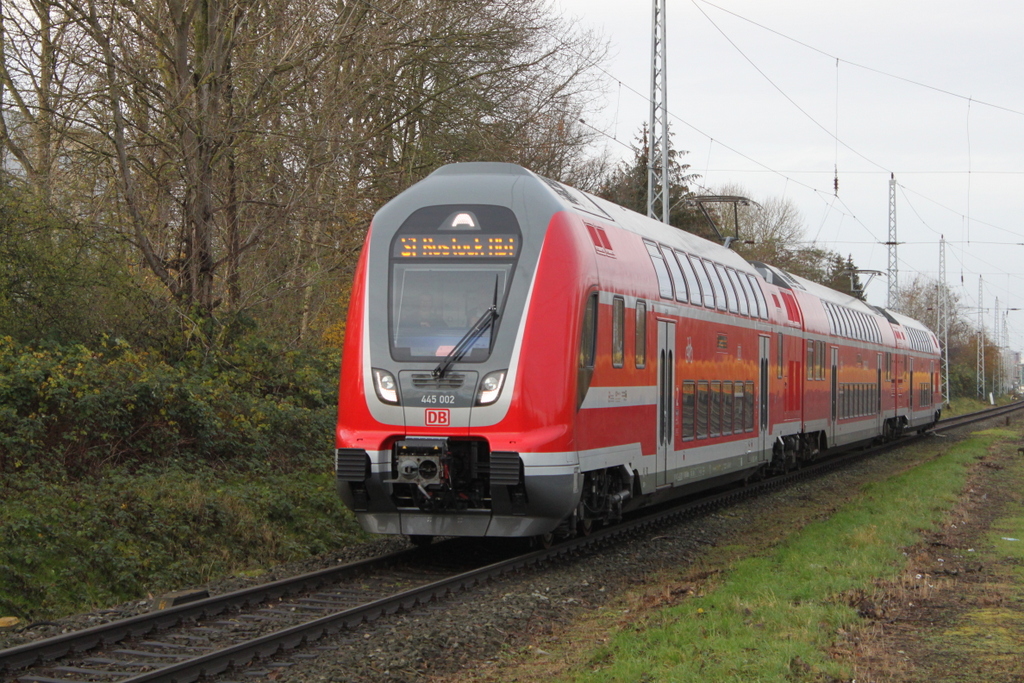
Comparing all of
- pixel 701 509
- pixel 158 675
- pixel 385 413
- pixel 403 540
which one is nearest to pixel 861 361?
pixel 701 509

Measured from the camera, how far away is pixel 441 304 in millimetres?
10930

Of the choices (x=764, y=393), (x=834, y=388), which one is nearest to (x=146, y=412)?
(x=764, y=393)

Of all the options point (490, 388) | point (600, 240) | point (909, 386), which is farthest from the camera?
point (909, 386)

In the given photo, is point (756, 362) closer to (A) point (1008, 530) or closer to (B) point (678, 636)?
(A) point (1008, 530)

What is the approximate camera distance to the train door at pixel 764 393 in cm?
1903

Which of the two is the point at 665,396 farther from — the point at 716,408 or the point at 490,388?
the point at 490,388

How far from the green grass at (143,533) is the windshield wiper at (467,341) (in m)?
2.74

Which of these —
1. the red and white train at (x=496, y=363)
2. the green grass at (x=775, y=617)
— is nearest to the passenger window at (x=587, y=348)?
the red and white train at (x=496, y=363)

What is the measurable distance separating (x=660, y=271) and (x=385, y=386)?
4646 mm

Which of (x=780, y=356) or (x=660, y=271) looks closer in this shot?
(x=660, y=271)

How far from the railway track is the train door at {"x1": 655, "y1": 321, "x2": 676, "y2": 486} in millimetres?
1758

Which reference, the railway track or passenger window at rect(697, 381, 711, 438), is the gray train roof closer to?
passenger window at rect(697, 381, 711, 438)

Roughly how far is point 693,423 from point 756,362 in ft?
12.4

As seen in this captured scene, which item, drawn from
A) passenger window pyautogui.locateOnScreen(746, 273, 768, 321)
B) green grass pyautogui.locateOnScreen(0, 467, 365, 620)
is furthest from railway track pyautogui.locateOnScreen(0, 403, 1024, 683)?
passenger window pyautogui.locateOnScreen(746, 273, 768, 321)
